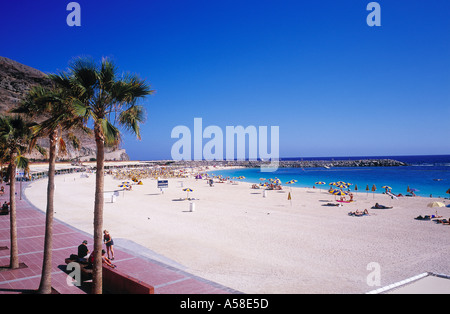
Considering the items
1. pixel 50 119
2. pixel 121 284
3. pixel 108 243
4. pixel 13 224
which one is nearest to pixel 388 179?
pixel 108 243

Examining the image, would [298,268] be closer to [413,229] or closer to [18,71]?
[413,229]

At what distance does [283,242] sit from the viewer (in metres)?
12.0

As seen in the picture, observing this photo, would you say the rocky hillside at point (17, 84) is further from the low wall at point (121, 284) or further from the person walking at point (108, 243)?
the low wall at point (121, 284)

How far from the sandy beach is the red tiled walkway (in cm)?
73

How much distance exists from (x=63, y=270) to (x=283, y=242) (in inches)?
319

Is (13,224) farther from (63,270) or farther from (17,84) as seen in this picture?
(17,84)

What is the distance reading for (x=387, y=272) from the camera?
8516mm

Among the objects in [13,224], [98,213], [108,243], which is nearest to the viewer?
[98,213]

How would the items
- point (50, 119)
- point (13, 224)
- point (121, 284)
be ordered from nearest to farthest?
point (50, 119)
point (121, 284)
point (13, 224)

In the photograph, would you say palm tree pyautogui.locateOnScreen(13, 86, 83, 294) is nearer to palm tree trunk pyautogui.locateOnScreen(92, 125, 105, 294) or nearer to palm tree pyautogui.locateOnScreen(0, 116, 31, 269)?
palm tree trunk pyautogui.locateOnScreen(92, 125, 105, 294)

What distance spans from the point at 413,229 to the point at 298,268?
30.8 feet
